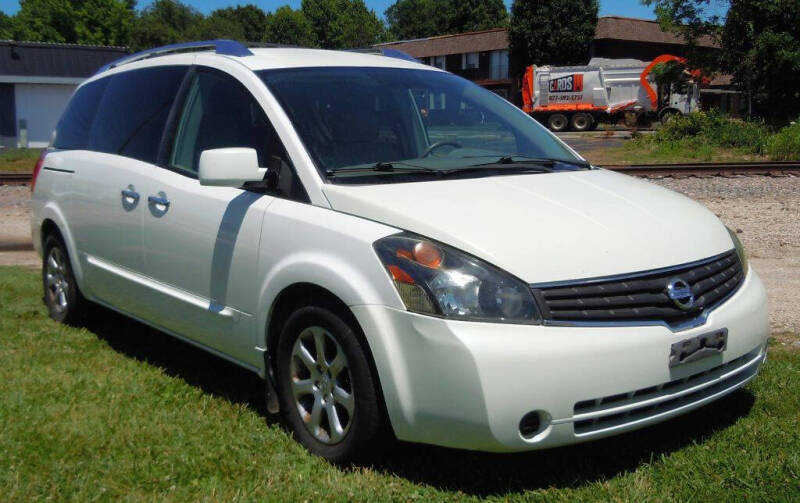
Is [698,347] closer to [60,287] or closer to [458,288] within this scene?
[458,288]

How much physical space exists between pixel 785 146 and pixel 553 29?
33549 mm

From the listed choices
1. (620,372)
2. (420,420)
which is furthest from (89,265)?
(620,372)

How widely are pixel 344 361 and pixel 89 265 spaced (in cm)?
257

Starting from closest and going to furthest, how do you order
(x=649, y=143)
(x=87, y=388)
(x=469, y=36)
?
(x=87, y=388) < (x=649, y=143) < (x=469, y=36)

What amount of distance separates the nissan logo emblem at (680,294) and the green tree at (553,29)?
164 ft

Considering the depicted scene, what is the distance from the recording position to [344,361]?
3.39 m

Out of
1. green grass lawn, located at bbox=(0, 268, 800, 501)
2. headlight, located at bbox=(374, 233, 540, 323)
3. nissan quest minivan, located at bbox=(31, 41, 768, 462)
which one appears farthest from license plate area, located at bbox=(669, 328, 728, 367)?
headlight, located at bbox=(374, 233, 540, 323)

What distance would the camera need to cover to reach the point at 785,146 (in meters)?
19.4

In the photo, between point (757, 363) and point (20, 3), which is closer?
point (757, 363)

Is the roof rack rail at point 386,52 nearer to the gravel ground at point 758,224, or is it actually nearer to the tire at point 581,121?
the gravel ground at point 758,224

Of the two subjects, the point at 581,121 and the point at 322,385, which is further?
the point at 581,121

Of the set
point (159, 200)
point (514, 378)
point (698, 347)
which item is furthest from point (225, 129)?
point (698, 347)

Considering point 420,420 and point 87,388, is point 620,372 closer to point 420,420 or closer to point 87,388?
point 420,420

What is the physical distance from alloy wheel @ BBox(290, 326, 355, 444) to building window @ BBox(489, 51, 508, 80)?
179ft
